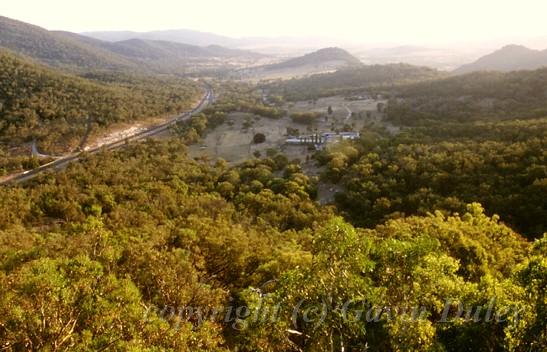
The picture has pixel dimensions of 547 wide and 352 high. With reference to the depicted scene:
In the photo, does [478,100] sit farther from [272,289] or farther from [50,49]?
[50,49]

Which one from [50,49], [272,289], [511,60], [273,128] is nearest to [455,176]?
[272,289]

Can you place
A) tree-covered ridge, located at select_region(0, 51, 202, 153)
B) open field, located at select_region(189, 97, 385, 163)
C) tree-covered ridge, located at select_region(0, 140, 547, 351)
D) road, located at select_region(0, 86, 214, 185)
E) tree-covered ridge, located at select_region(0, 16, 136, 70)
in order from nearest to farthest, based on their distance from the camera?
1. tree-covered ridge, located at select_region(0, 140, 547, 351)
2. road, located at select_region(0, 86, 214, 185)
3. tree-covered ridge, located at select_region(0, 51, 202, 153)
4. open field, located at select_region(189, 97, 385, 163)
5. tree-covered ridge, located at select_region(0, 16, 136, 70)

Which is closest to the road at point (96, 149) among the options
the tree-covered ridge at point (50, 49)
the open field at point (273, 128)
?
the open field at point (273, 128)

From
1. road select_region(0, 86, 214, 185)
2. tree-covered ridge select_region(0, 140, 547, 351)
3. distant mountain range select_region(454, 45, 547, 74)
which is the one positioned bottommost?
road select_region(0, 86, 214, 185)

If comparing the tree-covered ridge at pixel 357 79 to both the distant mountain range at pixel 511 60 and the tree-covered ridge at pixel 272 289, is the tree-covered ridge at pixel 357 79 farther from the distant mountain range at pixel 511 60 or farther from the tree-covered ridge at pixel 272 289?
the tree-covered ridge at pixel 272 289

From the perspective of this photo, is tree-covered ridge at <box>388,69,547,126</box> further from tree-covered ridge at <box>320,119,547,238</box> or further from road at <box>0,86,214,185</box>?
road at <box>0,86,214,185</box>

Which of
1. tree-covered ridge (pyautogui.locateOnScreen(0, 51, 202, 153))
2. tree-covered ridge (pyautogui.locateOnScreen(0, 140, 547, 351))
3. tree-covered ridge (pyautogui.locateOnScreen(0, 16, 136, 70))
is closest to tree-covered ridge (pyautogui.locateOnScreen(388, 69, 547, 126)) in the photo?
tree-covered ridge (pyautogui.locateOnScreen(0, 140, 547, 351))

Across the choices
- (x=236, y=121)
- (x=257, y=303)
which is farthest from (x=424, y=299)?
(x=236, y=121)
